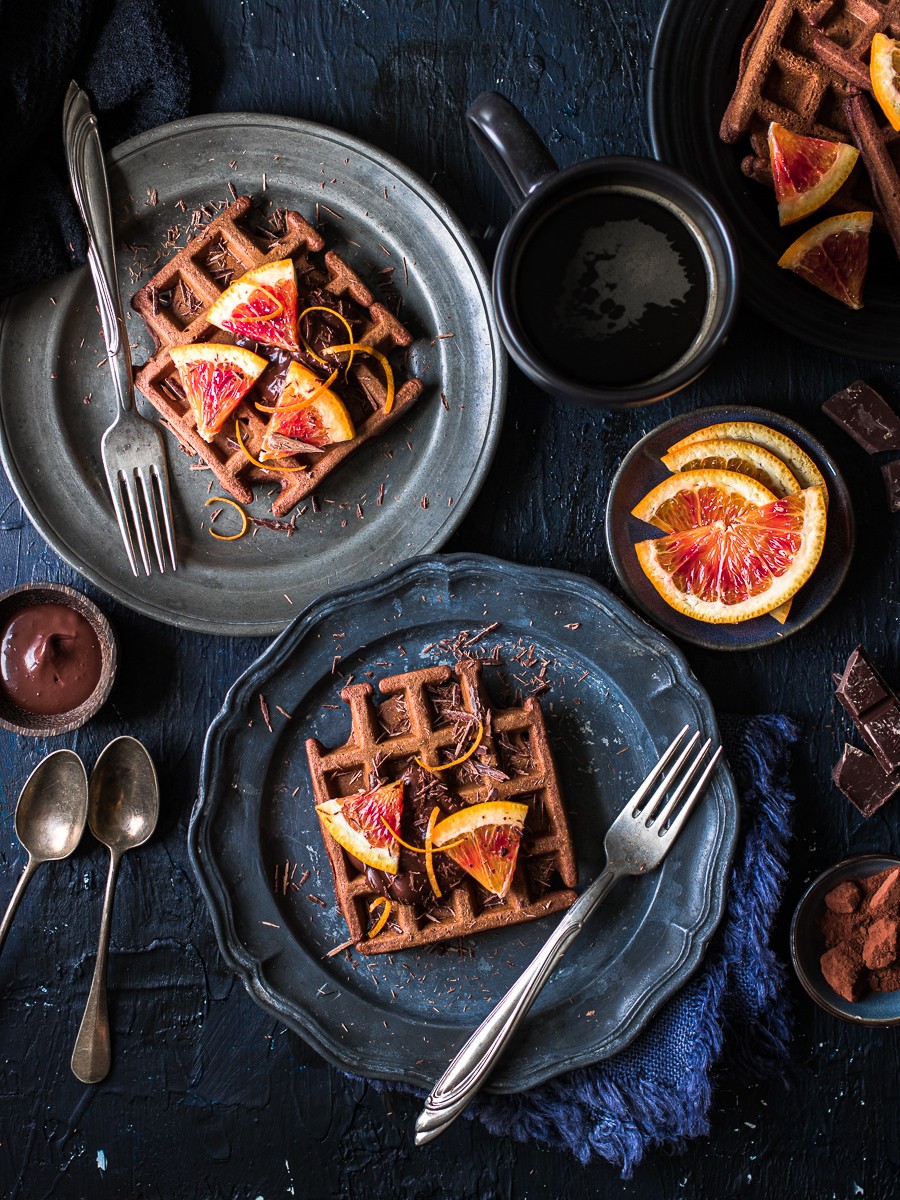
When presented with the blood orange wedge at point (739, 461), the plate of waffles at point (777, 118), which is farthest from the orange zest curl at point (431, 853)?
the plate of waffles at point (777, 118)

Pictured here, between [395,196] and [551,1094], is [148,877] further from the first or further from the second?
[395,196]

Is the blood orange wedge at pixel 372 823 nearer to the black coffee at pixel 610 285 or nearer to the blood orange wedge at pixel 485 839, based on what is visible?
the blood orange wedge at pixel 485 839

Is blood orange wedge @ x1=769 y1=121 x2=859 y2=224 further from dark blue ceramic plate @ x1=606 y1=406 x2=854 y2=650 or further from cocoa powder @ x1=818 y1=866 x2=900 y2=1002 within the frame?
cocoa powder @ x1=818 y1=866 x2=900 y2=1002

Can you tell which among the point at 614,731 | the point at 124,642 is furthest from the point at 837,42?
the point at 124,642

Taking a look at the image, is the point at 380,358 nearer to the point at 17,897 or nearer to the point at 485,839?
the point at 485,839

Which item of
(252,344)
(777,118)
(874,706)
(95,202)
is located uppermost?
(777,118)

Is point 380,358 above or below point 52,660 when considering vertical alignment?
above

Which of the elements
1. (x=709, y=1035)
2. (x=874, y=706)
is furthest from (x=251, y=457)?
(x=709, y=1035)
